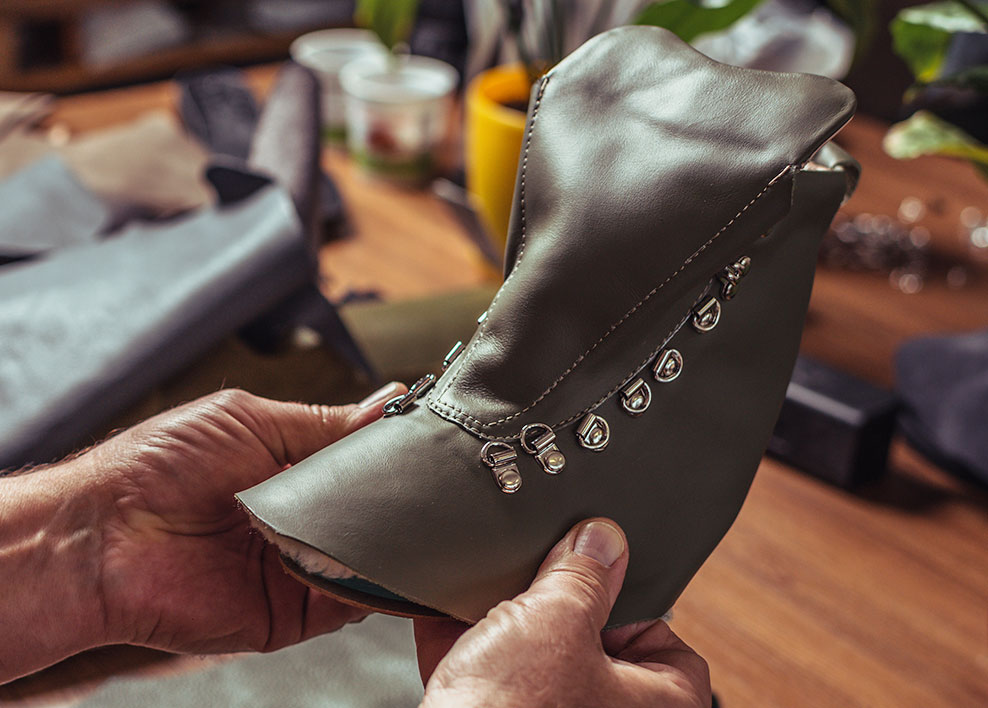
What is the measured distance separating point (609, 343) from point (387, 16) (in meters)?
0.57

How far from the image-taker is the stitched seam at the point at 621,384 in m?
0.27

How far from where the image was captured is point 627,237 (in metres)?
0.27

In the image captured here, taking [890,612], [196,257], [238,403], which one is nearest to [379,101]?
[196,257]

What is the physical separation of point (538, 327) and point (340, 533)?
8cm

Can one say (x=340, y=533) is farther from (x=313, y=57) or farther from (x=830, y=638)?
(x=313, y=57)

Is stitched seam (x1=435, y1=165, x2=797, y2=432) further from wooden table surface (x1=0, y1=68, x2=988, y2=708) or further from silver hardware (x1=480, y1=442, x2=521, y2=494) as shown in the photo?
wooden table surface (x1=0, y1=68, x2=988, y2=708)

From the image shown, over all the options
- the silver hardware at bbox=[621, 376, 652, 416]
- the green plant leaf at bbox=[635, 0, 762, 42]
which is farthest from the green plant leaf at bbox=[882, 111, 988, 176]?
the silver hardware at bbox=[621, 376, 652, 416]

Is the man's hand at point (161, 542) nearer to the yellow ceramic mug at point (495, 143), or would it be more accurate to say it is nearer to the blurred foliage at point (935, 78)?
the yellow ceramic mug at point (495, 143)

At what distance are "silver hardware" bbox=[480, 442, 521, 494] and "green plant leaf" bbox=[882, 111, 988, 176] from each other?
0.39 m

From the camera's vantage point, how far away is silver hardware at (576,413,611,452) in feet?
0.90

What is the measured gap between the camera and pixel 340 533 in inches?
9.5

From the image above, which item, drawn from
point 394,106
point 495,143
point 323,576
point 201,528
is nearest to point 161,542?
point 201,528

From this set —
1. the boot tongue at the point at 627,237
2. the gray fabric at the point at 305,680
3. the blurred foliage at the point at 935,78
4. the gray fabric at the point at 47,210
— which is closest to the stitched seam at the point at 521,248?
the boot tongue at the point at 627,237

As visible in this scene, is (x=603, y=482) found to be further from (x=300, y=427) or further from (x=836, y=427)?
(x=836, y=427)
